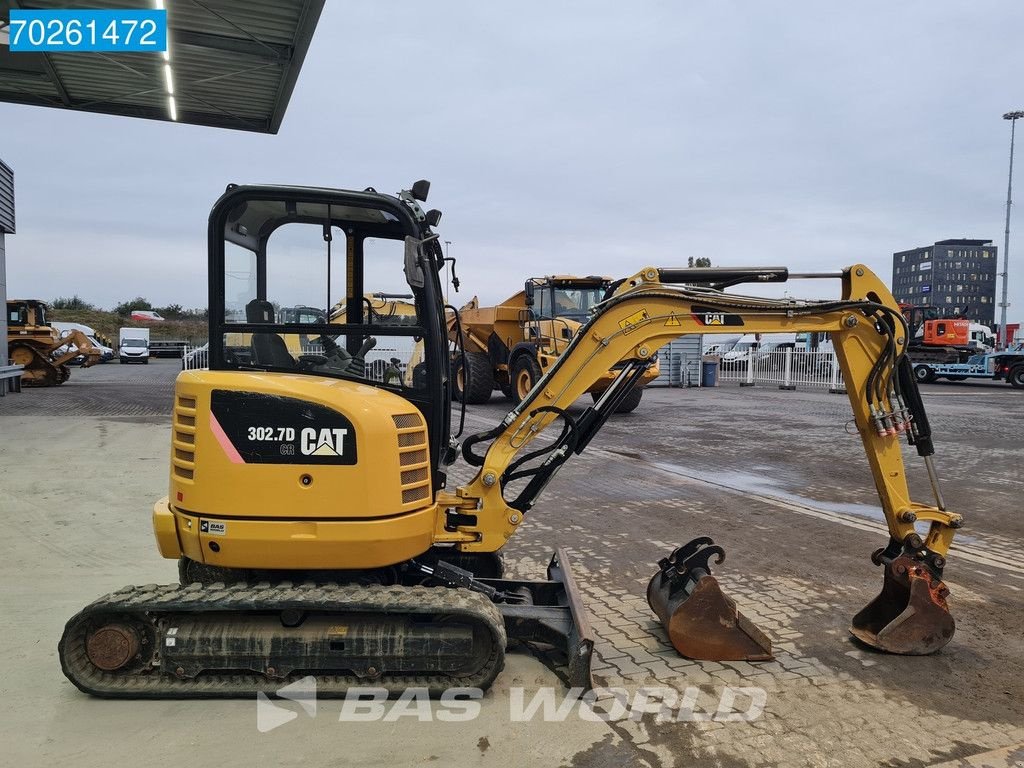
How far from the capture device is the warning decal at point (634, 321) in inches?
168

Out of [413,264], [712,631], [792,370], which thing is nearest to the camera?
[413,264]

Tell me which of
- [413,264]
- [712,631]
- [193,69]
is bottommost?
[712,631]

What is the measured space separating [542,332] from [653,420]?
306cm

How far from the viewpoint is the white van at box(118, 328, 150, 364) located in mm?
39625

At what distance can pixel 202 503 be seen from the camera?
361 cm

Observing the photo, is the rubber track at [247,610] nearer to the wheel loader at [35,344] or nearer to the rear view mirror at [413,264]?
the rear view mirror at [413,264]

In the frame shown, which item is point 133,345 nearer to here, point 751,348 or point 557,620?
point 751,348

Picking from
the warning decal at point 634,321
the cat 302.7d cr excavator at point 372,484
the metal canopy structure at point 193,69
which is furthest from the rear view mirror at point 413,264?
the metal canopy structure at point 193,69

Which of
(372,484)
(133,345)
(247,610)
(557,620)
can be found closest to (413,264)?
(372,484)

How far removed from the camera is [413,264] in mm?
3814

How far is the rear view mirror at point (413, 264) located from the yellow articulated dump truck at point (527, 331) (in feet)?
34.8

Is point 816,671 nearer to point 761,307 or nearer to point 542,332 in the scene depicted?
point 761,307

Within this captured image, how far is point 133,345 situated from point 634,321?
4124 centimetres

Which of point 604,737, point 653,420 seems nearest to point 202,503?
point 604,737
